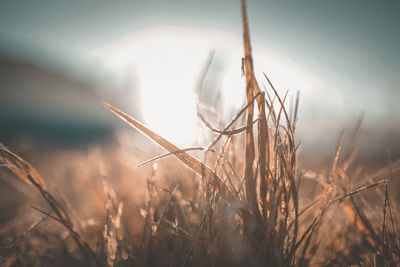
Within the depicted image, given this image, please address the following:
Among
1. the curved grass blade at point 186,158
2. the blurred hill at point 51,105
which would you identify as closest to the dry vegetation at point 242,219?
→ the curved grass blade at point 186,158

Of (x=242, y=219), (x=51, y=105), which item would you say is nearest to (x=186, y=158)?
(x=242, y=219)

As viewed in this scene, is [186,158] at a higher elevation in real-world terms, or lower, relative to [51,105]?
higher

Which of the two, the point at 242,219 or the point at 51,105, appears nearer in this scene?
the point at 242,219

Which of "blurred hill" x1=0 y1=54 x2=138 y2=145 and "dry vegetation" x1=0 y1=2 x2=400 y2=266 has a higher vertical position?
"dry vegetation" x1=0 y1=2 x2=400 y2=266

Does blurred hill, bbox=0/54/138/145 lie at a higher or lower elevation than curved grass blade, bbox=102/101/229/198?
lower

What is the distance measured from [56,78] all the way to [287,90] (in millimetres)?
6892

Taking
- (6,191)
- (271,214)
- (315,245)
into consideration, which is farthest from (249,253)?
(6,191)

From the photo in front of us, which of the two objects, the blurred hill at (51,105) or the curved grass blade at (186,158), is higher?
the curved grass blade at (186,158)

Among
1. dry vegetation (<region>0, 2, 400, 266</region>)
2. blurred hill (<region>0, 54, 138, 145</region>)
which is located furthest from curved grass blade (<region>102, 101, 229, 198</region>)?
blurred hill (<region>0, 54, 138, 145</region>)

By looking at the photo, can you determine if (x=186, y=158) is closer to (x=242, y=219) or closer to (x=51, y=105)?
(x=242, y=219)

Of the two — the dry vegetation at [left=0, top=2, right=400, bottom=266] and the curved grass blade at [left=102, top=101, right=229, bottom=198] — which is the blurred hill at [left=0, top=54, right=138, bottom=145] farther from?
the curved grass blade at [left=102, top=101, right=229, bottom=198]

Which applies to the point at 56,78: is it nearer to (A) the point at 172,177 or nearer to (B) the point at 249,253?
(A) the point at 172,177

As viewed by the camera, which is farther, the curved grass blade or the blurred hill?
the blurred hill

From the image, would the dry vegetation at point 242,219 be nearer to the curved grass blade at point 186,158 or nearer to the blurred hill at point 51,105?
the curved grass blade at point 186,158
